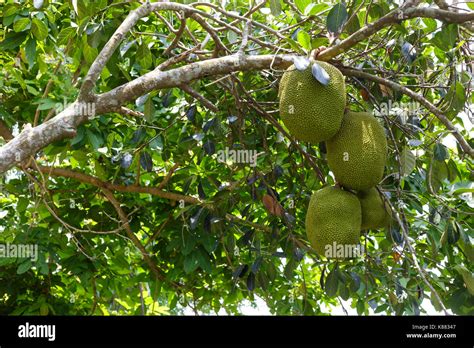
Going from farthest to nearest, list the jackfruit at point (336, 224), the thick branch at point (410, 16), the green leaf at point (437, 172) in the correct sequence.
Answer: the green leaf at point (437, 172)
the jackfruit at point (336, 224)
the thick branch at point (410, 16)

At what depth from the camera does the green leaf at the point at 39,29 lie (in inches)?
116

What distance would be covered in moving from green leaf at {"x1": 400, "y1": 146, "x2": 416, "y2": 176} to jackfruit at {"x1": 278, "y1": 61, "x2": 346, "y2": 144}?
1.09 feet

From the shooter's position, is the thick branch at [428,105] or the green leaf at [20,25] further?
the green leaf at [20,25]

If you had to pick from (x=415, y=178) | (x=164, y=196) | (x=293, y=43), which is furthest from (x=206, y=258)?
(x=293, y=43)

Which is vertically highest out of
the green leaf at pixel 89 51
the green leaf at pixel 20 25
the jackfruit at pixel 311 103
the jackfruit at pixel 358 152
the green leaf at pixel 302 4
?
the green leaf at pixel 20 25

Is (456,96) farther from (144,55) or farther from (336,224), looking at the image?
(144,55)

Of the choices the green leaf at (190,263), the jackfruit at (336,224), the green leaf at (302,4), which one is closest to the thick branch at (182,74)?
the green leaf at (302,4)

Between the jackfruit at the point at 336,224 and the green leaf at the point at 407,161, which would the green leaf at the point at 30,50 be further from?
the green leaf at the point at 407,161

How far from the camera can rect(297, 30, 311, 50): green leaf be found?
7.20ft

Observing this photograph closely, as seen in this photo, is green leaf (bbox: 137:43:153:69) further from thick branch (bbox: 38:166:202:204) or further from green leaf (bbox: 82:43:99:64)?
thick branch (bbox: 38:166:202:204)

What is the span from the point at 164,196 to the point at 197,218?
1.96 feet

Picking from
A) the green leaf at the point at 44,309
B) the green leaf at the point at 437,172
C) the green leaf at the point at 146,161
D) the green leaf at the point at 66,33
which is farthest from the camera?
the green leaf at the point at 44,309
